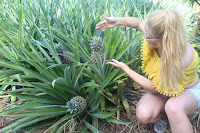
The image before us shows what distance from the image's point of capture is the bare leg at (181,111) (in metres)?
0.96

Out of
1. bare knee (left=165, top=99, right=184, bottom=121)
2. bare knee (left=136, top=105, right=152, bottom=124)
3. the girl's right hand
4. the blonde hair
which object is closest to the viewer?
the blonde hair

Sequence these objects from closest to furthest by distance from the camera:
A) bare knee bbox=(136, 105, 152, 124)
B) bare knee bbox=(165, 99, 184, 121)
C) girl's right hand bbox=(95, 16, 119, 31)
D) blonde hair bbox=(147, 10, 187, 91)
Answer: blonde hair bbox=(147, 10, 187, 91)
bare knee bbox=(165, 99, 184, 121)
bare knee bbox=(136, 105, 152, 124)
girl's right hand bbox=(95, 16, 119, 31)

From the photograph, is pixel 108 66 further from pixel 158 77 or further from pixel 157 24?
pixel 157 24

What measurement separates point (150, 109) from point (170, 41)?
45cm

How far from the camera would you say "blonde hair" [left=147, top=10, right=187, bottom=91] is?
857 mm

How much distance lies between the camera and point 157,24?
875mm

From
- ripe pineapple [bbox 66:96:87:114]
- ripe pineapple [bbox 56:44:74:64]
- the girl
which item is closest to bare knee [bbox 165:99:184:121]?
the girl

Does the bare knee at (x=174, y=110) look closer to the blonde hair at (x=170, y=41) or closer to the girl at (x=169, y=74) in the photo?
the girl at (x=169, y=74)

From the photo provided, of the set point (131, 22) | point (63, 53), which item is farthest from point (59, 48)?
point (131, 22)

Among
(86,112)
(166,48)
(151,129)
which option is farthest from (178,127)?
(86,112)

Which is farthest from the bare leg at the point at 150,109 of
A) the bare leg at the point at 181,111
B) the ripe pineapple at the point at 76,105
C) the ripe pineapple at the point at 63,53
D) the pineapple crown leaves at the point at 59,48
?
the pineapple crown leaves at the point at 59,48

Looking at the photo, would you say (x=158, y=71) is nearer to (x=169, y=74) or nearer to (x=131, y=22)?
(x=169, y=74)

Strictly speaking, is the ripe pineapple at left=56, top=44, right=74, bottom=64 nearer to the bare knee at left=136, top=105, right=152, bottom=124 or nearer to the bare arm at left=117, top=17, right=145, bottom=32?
the bare arm at left=117, top=17, right=145, bottom=32

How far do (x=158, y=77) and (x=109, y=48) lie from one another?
1.41 feet
